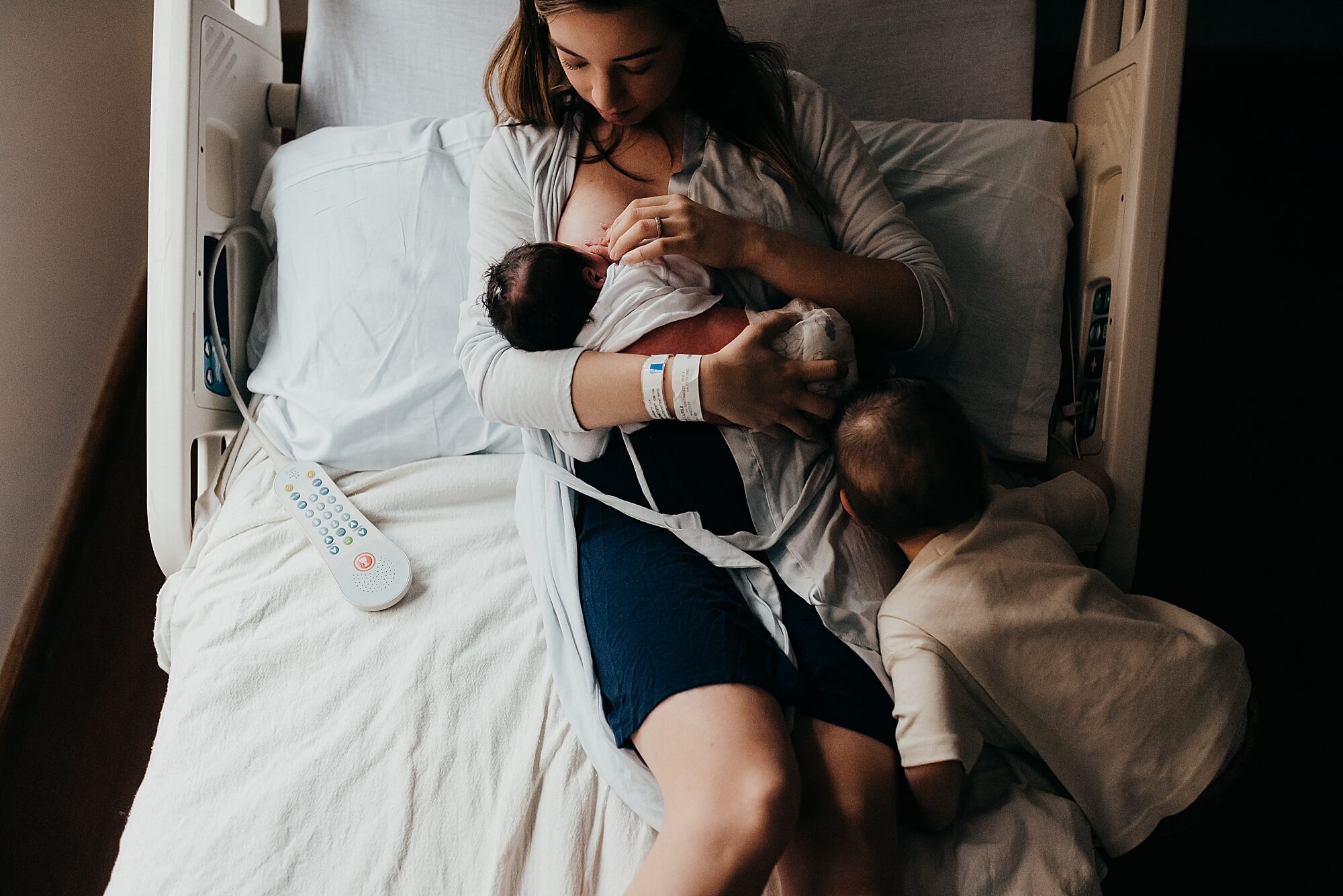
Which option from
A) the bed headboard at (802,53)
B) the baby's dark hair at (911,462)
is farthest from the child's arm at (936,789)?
the bed headboard at (802,53)

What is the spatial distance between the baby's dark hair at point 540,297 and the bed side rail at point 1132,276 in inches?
28.8

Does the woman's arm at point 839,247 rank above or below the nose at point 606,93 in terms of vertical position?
below

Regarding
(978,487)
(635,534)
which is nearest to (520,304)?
(635,534)

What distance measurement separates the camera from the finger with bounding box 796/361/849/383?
1.14 meters

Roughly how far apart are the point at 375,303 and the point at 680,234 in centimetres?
59

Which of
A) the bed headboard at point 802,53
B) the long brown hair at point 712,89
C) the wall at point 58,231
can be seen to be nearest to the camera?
the long brown hair at point 712,89

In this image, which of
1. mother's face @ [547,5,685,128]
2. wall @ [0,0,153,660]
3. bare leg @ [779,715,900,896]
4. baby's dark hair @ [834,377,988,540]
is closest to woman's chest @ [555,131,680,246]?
mother's face @ [547,5,685,128]

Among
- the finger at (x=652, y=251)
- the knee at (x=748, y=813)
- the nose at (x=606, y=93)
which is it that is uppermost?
the nose at (x=606, y=93)

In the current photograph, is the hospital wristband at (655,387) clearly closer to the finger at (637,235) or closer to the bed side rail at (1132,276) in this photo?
the finger at (637,235)

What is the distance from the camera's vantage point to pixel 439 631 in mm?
1261

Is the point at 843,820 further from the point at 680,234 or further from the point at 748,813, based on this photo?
the point at 680,234

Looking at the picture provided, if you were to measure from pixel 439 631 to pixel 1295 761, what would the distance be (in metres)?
1.45

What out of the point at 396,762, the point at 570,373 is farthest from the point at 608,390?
the point at 396,762

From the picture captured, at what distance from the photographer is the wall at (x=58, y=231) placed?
183 cm
